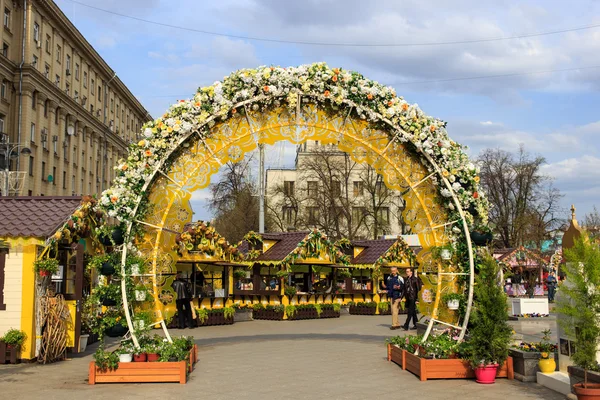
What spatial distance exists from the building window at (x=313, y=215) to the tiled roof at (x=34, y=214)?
30.1 meters

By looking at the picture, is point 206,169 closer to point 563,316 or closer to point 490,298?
point 490,298

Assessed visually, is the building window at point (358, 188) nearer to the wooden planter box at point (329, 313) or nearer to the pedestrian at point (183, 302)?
the wooden planter box at point (329, 313)

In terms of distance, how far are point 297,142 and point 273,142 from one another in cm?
45

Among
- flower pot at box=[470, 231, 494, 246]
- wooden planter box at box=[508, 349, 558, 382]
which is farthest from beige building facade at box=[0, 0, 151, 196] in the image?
wooden planter box at box=[508, 349, 558, 382]

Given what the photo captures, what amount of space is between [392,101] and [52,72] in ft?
138

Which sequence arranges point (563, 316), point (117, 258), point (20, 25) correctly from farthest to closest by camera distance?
point (20, 25), point (117, 258), point (563, 316)

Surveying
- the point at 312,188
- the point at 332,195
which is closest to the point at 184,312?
the point at 332,195

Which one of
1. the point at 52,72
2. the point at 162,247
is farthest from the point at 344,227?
the point at 162,247

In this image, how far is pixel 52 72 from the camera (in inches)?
1844

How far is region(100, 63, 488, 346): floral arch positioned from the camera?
1062 centimetres

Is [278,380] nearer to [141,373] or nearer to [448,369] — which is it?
[141,373]

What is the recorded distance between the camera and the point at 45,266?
38.7ft

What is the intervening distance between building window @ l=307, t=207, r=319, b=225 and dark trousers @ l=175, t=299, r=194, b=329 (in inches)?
931

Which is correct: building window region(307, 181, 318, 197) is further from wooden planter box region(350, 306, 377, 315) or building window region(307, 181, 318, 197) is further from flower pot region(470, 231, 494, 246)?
flower pot region(470, 231, 494, 246)
